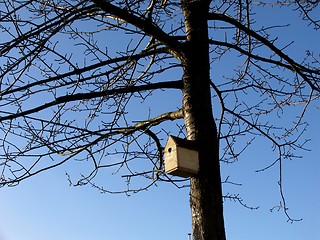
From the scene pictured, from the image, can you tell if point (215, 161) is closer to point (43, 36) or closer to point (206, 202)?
point (206, 202)

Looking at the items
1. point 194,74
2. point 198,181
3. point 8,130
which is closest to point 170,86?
point 194,74

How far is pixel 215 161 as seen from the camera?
2.99 meters

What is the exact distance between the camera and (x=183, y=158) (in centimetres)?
291

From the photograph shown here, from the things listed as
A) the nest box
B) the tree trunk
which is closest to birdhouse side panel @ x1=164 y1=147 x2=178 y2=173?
the nest box

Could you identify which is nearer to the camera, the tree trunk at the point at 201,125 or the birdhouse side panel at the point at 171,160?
the tree trunk at the point at 201,125

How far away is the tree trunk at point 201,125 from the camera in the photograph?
2781 mm

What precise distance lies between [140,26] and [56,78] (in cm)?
59

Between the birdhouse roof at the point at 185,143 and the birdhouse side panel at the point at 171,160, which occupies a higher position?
the birdhouse roof at the point at 185,143

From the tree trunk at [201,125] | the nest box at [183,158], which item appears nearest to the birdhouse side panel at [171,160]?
the nest box at [183,158]

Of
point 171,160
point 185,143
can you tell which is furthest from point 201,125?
point 171,160

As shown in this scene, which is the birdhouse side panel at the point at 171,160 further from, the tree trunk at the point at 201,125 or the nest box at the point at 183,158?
the tree trunk at the point at 201,125

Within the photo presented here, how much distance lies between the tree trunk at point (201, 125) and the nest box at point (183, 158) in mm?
38

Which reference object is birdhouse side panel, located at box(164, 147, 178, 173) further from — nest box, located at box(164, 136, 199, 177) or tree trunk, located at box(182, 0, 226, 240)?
tree trunk, located at box(182, 0, 226, 240)

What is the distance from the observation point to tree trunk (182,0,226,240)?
278cm
